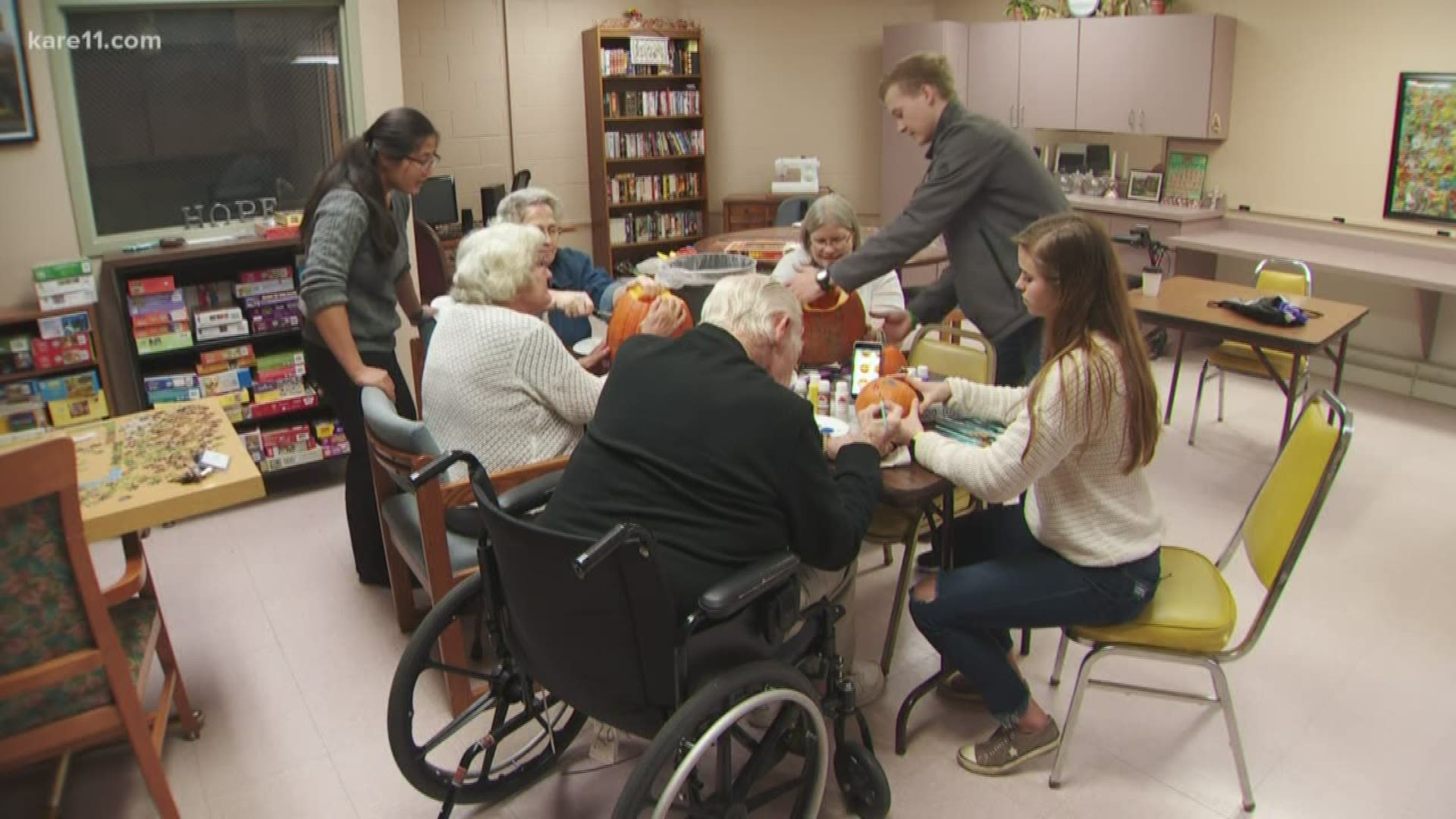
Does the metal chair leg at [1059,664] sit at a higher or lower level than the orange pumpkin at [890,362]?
lower

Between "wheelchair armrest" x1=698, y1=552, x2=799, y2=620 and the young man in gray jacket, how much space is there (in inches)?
53.0

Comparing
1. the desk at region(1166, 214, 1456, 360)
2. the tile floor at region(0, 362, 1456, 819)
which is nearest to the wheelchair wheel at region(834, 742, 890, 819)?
the tile floor at region(0, 362, 1456, 819)

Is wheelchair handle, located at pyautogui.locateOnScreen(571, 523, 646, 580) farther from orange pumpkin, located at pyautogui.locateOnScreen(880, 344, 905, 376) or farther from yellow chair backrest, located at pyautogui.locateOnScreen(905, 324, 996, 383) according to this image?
yellow chair backrest, located at pyautogui.locateOnScreen(905, 324, 996, 383)

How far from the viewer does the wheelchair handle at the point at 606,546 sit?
1648 mm

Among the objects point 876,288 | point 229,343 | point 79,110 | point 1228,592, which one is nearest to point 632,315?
point 876,288

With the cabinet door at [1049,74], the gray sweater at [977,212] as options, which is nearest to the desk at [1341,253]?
the cabinet door at [1049,74]

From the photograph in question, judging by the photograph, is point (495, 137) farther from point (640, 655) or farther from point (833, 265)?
point (640, 655)

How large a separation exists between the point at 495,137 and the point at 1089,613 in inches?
221

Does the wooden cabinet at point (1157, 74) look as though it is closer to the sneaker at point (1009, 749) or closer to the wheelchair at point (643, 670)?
the sneaker at point (1009, 749)

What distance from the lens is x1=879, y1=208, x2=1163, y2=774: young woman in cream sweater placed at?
2.14m

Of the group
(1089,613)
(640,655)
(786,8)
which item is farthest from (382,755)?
(786,8)

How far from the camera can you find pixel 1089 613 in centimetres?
224

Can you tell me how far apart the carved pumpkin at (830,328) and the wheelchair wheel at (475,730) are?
1170 millimetres

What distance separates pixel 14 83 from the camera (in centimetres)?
360
